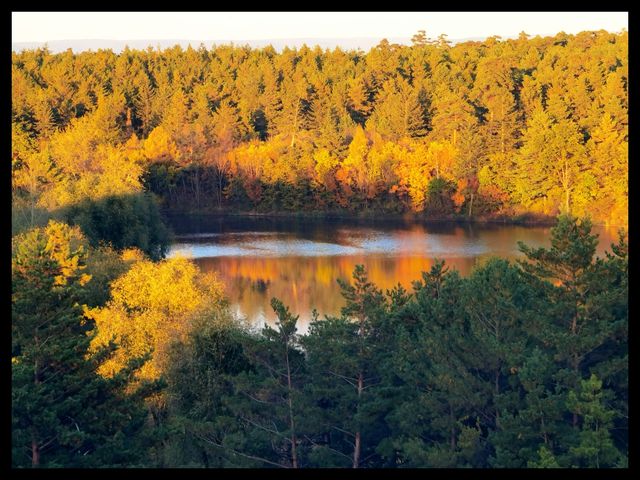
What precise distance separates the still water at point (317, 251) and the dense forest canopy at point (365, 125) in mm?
2941

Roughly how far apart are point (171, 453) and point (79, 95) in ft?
152

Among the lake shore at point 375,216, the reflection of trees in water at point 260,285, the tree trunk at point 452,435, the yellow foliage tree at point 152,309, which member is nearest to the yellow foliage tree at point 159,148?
the lake shore at point 375,216

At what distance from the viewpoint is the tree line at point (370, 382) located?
37.8 ft

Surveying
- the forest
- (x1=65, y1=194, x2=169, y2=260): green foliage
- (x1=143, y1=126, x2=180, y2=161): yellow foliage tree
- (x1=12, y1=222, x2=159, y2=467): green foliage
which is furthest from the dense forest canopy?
(x1=12, y1=222, x2=159, y2=467): green foliage

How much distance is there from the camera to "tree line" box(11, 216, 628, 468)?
11.5 metres

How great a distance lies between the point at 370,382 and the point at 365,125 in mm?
41541

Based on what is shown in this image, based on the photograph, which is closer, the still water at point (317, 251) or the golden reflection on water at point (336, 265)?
the golden reflection on water at point (336, 265)

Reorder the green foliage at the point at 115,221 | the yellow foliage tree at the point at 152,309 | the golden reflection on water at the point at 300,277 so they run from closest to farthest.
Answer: the yellow foliage tree at the point at 152,309, the golden reflection on water at the point at 300,277, the green foliage at the point at 115,221

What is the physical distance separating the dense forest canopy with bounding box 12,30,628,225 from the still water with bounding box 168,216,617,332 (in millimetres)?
2941

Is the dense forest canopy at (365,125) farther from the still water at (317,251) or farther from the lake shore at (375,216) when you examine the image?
the still water at (317,251)

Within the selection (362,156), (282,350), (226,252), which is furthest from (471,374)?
(362,156)

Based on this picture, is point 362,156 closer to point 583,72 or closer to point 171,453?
point 583,72

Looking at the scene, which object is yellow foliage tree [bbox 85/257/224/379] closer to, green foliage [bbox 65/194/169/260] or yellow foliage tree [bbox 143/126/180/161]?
green foliage [bbox 65/194/169/260]

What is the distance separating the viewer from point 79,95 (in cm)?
5634
